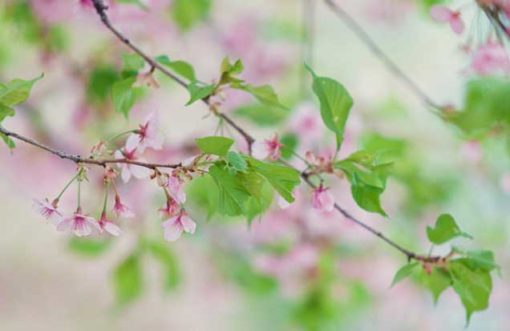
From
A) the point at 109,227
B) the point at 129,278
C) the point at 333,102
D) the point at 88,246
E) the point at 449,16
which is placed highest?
the point at 88,246

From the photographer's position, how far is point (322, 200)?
0.62 m

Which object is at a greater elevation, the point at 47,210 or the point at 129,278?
the point at 129,278

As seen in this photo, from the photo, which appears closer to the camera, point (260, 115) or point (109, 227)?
point (109, 227)

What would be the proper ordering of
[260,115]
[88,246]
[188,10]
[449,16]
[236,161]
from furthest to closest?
[88,246]
[188,10]
[260,115]
[449,16]
[236,161]

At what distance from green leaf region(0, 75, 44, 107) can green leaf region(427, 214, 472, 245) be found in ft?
1.03

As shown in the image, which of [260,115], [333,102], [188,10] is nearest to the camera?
[333,102]

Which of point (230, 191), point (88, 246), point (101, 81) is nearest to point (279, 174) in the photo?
point (230, 191)

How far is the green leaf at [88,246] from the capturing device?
1.38 m

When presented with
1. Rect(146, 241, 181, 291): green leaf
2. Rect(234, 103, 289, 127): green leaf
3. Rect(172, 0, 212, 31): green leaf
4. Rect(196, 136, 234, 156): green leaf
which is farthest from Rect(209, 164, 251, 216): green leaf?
Rect(146, 241, 181, 291): green leaf

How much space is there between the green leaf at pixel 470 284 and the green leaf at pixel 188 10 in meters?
0.57

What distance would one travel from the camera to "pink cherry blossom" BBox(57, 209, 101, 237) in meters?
0.55

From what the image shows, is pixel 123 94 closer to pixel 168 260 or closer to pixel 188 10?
pixel 188 10

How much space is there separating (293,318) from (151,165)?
2.87 feet

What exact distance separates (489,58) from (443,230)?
9.1 inches
